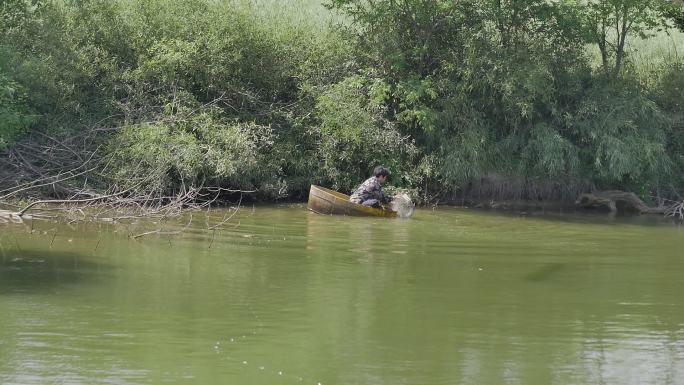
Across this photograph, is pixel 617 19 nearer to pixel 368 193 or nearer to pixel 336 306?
pixel 368 193

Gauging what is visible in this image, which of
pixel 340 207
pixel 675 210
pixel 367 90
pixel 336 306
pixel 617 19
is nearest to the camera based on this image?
pixel 336 306

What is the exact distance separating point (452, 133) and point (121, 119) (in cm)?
747

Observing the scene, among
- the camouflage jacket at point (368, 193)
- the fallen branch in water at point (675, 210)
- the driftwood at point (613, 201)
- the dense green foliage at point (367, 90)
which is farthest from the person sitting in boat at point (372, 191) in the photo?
the fallen branch in water at point (675, 210)

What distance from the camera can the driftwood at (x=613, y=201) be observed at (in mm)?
23344

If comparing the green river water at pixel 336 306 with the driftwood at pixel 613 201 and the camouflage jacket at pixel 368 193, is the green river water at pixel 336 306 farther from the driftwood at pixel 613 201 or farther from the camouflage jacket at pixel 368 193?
the driftwood at pixel 613 201

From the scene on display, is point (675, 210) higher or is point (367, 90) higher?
point (367, 90)

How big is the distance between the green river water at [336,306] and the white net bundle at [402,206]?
1488 millimetres

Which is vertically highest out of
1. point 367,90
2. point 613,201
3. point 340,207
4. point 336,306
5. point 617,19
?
point 617,19

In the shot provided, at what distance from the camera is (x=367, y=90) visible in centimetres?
2347

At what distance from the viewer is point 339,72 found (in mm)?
24000

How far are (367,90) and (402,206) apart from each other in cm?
380

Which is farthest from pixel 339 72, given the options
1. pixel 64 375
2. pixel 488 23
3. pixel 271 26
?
pixel 64 375

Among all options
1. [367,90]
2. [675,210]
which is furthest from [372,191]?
[675,210]

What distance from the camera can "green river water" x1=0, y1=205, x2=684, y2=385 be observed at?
9695 millimetres
